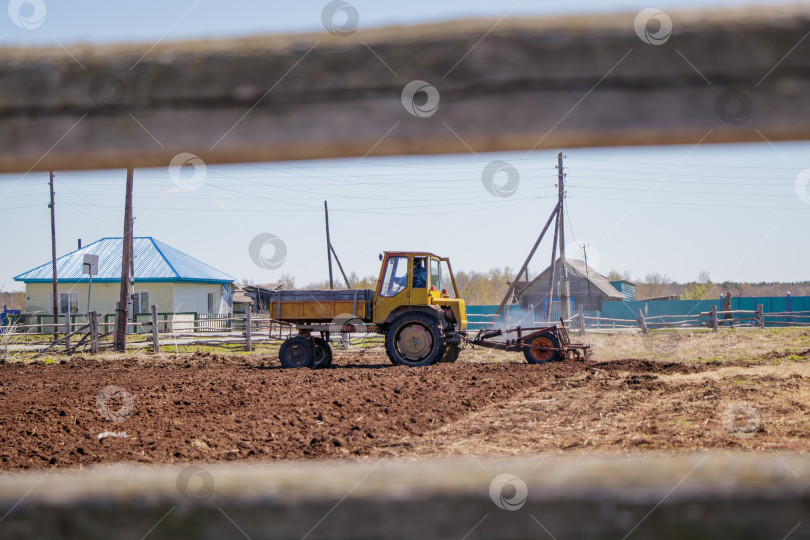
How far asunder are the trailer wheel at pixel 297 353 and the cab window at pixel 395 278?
2266 mm

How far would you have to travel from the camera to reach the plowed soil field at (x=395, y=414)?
5.90 m

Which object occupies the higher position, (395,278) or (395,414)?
(395,278)

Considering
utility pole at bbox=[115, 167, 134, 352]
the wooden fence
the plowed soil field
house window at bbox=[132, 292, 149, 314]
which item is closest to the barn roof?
house window at bbox=[132, 292, 149, 314]

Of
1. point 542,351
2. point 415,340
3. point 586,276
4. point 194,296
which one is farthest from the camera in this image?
point 586,276

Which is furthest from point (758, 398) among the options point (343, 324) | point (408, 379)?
point (343, 324)

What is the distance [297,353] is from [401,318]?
2.74m

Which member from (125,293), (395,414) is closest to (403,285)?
(395,414)

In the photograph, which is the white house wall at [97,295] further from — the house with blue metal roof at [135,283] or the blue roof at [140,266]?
the blue roof at [140,266]

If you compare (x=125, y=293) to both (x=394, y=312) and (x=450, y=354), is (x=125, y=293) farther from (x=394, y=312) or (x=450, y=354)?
(x=450, y=354)

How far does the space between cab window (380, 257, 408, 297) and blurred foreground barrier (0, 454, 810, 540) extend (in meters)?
13.4

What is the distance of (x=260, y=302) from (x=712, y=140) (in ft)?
140

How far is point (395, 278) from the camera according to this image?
47.0ft

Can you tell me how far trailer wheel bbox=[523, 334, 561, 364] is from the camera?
14555 mm

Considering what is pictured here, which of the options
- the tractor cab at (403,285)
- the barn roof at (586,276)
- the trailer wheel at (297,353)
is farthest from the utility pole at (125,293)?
the barn roof at (586,276)
